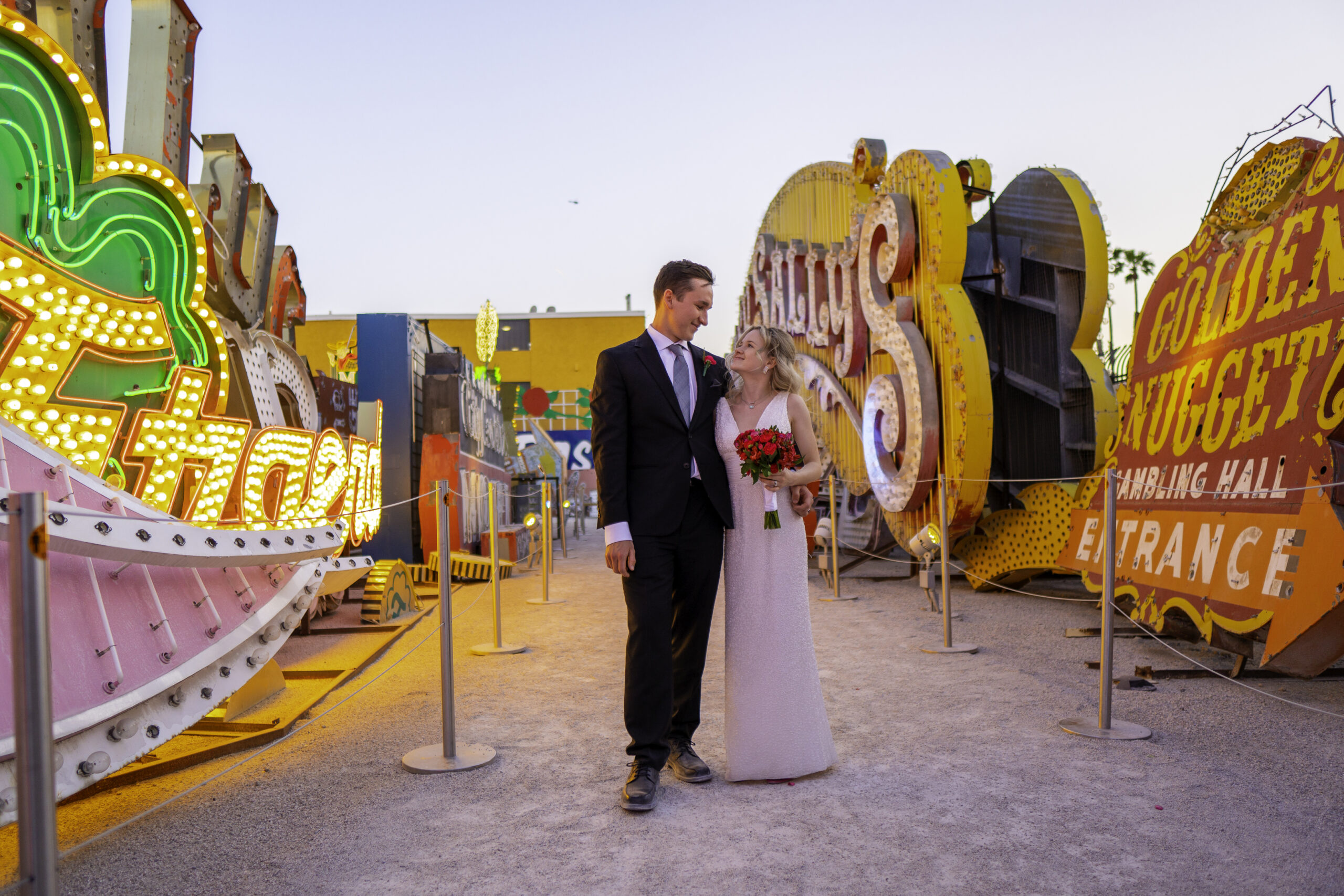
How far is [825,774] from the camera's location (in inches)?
130

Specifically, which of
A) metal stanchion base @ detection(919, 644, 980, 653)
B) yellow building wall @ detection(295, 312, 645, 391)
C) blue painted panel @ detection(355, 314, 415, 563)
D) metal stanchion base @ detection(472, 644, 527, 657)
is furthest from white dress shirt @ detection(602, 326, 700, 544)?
yellow building wall @ detection(295, 312, 645, 391)

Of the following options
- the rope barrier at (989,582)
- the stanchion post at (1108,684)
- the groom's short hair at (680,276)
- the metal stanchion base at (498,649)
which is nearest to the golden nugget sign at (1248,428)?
the rope barrier at (989,582)

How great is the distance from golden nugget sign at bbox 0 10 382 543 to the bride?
171 cm

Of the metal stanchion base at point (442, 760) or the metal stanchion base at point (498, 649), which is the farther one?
the metal stanchion base at point (498, 649)

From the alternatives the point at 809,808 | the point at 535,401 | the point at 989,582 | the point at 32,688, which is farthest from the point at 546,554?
the point at 535,401

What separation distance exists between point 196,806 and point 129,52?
5336mm

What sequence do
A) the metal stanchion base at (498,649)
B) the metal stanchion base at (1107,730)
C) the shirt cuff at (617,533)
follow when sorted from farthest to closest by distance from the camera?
the metal stanchion base at (498,649) < the metal stanchion base at (1107,730) < the shirt cuff at (617,533)

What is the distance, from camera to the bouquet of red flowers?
3.14 metres

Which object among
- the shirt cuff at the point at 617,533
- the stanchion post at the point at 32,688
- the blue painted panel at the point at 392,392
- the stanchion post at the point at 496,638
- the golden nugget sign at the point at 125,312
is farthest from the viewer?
the blue painted panel at the point at 392,392

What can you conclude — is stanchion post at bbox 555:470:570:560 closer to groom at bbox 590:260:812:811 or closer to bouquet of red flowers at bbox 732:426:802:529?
groom at bbox 590:260:812:811

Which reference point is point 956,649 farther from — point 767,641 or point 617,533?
point 617,533

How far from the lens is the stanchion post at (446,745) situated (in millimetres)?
3523

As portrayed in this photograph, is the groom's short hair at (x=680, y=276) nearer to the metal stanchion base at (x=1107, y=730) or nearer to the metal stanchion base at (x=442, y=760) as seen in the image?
the metal stanchion base at (x=442, y=760)

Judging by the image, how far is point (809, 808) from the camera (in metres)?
2.94
